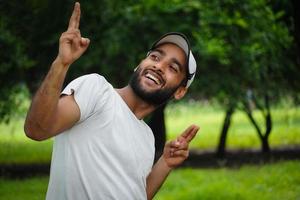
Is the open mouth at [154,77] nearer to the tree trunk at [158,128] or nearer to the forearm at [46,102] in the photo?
the forearm at [46,102]

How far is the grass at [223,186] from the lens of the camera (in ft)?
25.7

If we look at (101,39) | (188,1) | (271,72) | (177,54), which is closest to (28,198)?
(101,39)

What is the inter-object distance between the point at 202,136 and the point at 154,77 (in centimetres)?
2120

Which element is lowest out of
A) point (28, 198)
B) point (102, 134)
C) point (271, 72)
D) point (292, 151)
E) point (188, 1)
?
point (292, 151)

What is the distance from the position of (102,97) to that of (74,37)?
302 mm

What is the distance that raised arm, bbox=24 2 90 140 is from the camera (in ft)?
7.24

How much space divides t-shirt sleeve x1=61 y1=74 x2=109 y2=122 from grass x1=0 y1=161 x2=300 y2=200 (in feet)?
17.8

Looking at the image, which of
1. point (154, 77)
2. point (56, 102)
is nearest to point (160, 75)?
point (154, 77)

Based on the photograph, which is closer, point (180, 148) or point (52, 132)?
point (52, 132)

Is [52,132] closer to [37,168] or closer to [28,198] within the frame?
[28,198]

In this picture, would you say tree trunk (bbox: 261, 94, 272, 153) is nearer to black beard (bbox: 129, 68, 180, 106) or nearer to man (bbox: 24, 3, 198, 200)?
black beard (bbox: 129, 68, 180, 106)

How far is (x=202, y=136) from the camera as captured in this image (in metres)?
23.8

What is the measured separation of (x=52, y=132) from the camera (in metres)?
2.28

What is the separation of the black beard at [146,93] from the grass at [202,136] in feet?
38.2
